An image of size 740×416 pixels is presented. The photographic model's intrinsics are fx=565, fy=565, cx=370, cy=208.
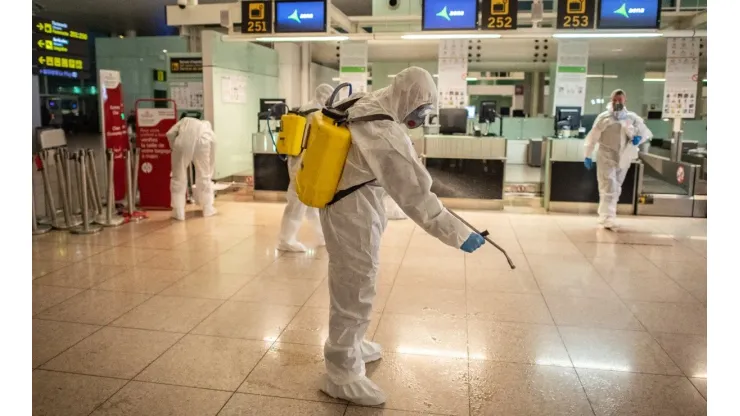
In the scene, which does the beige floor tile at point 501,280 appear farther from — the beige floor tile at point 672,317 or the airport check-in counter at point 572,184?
the airport check-in counter at point 572,184

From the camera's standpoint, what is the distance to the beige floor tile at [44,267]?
15.5 feet

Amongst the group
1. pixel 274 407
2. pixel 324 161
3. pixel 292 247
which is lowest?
pixel 274 407

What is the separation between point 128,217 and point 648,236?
6.14m

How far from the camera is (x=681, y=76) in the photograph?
8.12 meters

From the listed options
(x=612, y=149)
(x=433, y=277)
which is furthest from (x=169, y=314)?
(x=612, y=149)

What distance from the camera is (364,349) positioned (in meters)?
3.19

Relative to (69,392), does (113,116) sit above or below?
above

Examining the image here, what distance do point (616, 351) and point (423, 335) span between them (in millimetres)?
1151

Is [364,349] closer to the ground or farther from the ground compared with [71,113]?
closer to the ground

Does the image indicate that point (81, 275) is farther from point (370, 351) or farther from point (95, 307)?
point (370, 351)

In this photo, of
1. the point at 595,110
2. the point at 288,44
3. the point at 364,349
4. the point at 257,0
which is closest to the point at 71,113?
the point at 288,44

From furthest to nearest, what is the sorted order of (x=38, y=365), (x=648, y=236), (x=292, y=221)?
(x=648, y=236) < (x=292, y=221) < (x=38, y=365)

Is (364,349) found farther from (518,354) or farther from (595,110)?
(595,110)

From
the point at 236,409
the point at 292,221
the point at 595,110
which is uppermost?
the point at 595,110
